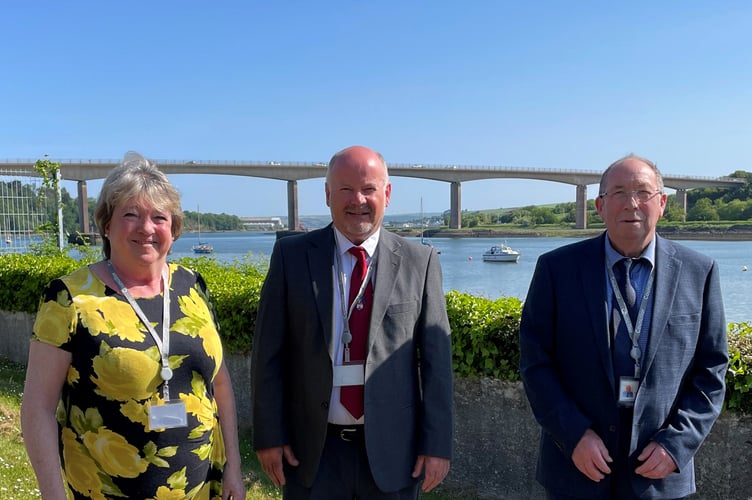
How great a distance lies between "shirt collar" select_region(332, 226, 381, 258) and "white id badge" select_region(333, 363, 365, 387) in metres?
0.45

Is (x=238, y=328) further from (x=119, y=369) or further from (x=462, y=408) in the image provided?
(x=119, y=369)

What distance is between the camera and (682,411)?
2.15 meters

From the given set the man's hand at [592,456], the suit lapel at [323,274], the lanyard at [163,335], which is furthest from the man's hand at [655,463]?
the lanyard at [163,335]

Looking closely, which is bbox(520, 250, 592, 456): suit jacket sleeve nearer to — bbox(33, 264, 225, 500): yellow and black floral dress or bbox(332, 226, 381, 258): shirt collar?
bbox(332, 226, 381, 258): shirt collar

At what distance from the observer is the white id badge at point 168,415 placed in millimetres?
1927

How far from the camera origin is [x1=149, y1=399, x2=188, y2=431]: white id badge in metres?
Result: 1.93

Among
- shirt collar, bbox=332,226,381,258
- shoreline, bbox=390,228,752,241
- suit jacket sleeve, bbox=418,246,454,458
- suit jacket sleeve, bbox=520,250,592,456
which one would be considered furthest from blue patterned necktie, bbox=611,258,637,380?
shoreline, bbox=390,228,752,241

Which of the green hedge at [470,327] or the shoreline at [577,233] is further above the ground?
the green hedge at [470,327]

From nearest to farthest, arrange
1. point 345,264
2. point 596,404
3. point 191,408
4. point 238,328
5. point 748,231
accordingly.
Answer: point 191,408 < point 596,404 < point 345,264 < point 238,328 < point 748,231

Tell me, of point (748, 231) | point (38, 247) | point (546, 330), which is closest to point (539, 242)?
point (748, 231)

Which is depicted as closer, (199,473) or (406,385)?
(199,473)

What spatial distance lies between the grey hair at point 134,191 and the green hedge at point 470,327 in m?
2.32

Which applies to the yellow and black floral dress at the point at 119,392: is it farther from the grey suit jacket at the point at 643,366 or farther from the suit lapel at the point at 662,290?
the suit lapel at the point at 662,290

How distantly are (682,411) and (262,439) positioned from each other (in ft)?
5.32
